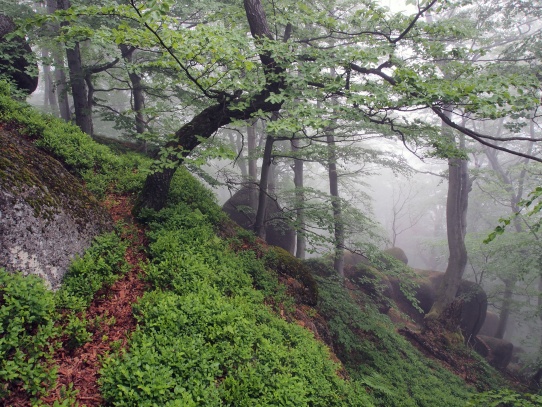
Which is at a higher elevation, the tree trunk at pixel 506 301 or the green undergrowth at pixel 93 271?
the green undergrowth at pixel 93 271

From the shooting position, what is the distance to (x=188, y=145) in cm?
566

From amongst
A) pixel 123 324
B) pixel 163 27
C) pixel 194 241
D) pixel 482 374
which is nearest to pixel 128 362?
pixel 123 324

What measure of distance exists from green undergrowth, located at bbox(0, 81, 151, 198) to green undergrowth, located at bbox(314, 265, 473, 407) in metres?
5.28

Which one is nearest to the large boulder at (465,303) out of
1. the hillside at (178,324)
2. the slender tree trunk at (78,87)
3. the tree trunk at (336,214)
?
the tree trunk at (336,214)

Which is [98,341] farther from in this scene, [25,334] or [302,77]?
[302,77]

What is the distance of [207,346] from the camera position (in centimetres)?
338

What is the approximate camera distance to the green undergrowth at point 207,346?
2.78 meters

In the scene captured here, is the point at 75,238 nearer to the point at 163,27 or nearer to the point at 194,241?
the point at 194,241

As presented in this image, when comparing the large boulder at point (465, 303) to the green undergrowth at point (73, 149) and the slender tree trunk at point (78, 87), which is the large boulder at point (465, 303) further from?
the slender tree trunk at point (78, 87)

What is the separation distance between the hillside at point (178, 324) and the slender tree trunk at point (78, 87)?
167 cm

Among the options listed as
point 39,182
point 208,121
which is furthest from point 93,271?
point 208,121

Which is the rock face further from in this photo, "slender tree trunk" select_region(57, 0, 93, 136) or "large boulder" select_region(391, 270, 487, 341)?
"large boulder" select_region(391, 270, 487, 341)

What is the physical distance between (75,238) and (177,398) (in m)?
2.58

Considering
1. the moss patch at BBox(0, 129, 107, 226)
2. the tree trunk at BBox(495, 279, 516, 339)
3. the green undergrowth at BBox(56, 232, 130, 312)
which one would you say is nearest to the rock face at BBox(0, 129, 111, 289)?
the moss patch at BBox(0, 129, 107, 226)
